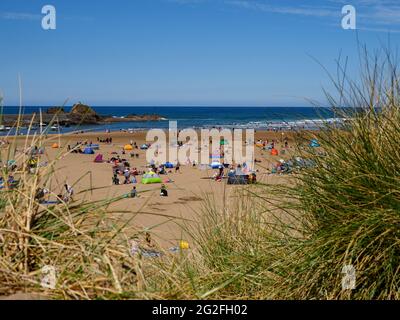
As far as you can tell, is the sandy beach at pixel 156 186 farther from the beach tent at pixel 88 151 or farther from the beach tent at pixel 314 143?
the beach tent at pixel 314 143

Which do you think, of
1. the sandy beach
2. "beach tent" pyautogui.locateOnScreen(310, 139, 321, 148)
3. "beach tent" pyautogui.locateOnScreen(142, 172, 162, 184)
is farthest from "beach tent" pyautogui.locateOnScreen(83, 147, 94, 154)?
"beach tent" pyautogui.locateOnScreen(310, 139, 321, 148)

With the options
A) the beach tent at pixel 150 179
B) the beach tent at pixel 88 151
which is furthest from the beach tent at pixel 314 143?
the beach tent at pixel 88 151

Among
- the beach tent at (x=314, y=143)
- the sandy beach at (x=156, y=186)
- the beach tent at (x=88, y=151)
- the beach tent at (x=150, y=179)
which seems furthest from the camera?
the beach tent at (x=88, y=151)

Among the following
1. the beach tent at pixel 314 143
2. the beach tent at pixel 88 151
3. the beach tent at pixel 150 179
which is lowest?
the beach tent at pixel 150 179

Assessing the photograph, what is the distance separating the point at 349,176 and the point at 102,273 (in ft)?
5.80

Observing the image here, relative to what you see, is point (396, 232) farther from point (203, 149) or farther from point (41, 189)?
point (203, 149)

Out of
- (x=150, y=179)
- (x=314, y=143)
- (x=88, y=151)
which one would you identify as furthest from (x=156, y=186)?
(x=314, y=143)

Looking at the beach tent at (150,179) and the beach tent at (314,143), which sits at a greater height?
the beach tent at (314,143)

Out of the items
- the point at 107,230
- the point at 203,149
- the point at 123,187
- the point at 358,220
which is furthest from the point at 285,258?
the point at 203,149

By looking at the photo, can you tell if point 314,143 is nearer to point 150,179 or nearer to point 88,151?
point 150,179

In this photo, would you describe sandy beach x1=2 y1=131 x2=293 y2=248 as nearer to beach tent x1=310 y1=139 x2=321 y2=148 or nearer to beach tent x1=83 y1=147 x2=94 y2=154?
beach tent x1=83 y1=147 x2=94 y2=154

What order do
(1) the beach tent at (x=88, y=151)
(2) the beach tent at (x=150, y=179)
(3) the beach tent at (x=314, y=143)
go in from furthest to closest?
(1) the beach tent at (x=88, y=151)
(2) the beach tent at (x=150, y=179)
(3) the beach tent at (x=314, y=143)

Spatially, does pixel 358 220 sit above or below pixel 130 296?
above

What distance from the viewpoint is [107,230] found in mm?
2820
